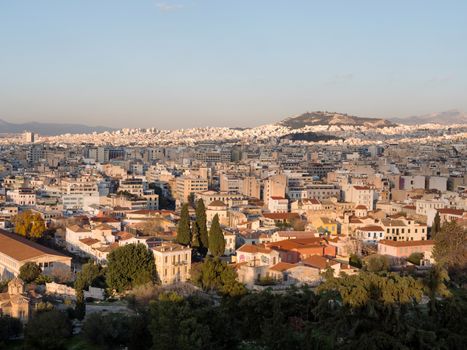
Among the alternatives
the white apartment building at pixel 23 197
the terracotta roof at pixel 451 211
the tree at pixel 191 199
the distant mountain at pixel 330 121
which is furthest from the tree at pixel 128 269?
the distant mountain at pixel 330 121

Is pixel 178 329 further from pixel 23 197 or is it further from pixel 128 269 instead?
pixel 23 197

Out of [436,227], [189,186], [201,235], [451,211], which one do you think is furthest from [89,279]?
[189,186]

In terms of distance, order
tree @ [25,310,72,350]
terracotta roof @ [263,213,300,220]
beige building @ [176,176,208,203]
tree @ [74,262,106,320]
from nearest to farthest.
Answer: tree @ [25,310,72,350] < tree @ [74,262,106,320] < terracotta roof @ [263,213,300,220] < beige building @ [176,176,208,203]

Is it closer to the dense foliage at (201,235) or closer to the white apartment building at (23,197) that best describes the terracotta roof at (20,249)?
the dense foliage at (201,235)

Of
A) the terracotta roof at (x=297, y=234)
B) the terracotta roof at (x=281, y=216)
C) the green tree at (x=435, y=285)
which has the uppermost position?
the green tree at (x=435, y=285)

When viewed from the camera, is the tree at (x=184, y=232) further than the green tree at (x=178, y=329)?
Yes

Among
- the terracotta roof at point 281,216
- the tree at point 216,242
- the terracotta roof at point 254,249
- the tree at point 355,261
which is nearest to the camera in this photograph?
the terracotta roof at point 254,249

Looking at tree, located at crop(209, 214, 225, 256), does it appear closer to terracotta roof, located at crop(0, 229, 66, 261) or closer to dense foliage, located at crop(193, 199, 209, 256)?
dense foliage, located at crop(193, 199, 209, 256)

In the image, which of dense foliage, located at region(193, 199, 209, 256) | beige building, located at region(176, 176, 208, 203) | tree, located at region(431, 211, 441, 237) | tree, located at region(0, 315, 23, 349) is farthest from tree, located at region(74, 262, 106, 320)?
beige building, located at region(176, 176, 208, 203)
